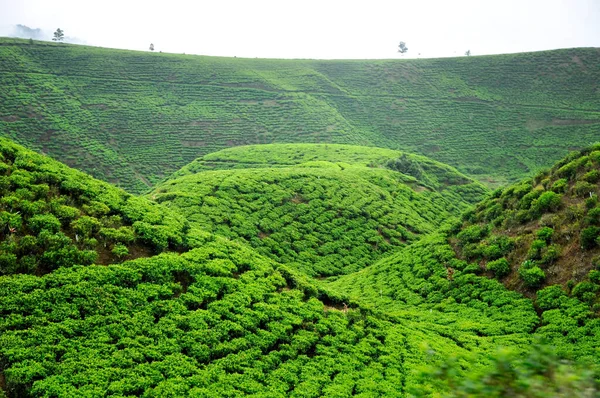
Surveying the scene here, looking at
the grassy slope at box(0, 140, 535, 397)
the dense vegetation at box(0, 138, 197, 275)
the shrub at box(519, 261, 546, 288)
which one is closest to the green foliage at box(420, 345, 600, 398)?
the grassy slope at box(0, 140, 535, 397)

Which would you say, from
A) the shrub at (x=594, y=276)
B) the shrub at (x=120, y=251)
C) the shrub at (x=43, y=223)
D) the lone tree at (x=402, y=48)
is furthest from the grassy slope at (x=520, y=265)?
the lone tree at (x=402, y=48)

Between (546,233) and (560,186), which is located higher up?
(560,186)

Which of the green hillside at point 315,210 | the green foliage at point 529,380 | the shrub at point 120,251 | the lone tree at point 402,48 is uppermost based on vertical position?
the lone tree at point 402,48

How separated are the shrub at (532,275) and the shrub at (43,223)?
2112cm

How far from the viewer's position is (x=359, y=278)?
98.1 ft

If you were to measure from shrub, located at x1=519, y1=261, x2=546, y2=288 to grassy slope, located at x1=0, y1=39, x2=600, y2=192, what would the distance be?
5442cm

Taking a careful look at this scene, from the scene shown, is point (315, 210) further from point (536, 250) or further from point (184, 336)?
point (184, 336)

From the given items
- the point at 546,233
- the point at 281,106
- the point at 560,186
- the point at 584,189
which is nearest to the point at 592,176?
the point at 584,189

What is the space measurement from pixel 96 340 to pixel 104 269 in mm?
3166

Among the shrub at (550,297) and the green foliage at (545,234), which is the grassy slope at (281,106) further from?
the shrub at (550,297)

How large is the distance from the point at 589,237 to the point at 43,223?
77.9 feet

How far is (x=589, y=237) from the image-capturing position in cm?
2058

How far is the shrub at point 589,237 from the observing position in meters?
20.5

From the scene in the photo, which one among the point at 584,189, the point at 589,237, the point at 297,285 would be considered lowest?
the point at 297,285
